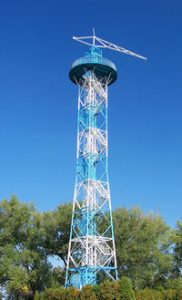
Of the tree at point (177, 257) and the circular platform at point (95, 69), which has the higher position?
the circular platform at point (95, 69)

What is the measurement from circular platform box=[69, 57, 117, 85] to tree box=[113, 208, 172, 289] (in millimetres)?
11867

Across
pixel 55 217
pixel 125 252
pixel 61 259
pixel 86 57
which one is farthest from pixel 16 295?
pixel 86 57

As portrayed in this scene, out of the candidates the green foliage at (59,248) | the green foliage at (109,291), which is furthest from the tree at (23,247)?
the green foliage at (109,291)

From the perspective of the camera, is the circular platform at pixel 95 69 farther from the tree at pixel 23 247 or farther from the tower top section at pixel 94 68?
the tree at pixel 23 247

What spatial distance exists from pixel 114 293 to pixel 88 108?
16660 millimetres

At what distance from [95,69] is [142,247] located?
15.4 meters

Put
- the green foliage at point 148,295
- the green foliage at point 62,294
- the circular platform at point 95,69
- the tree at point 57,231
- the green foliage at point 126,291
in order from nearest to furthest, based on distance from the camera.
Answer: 1. the green foliage at point 126,291
2. the green foliage at point 148,295
3. the green foliage at point 62,294
4. the circular platform at point 95,69
5. the tree at point 57,231

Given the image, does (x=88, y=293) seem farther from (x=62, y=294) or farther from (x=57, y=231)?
(x=57, y=231)

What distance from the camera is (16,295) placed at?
1681 inches

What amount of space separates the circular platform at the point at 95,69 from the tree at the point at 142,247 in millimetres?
11867

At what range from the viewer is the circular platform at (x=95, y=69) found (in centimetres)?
3884

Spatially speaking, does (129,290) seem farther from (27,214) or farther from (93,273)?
(27,214)

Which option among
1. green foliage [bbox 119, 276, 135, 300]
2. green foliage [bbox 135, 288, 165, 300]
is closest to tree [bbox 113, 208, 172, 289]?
green foliage [bbox 135, 288, 165, 300]

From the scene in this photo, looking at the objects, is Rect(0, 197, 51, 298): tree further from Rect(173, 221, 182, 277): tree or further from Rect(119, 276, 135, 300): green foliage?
Result: Rect(119, 276, 135, 300): green foliage
